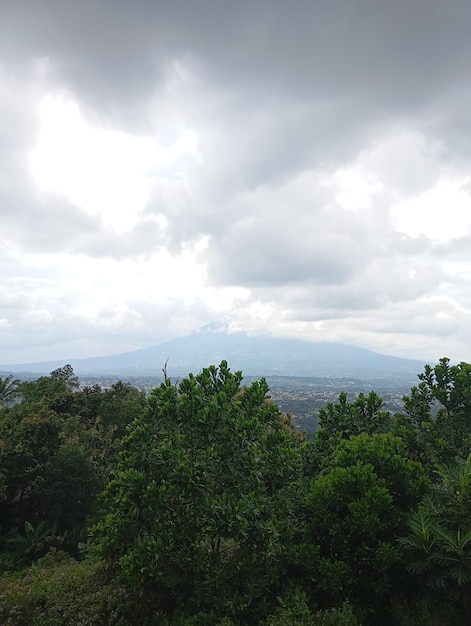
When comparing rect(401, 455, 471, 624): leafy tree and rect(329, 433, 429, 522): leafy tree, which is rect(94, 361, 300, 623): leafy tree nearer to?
rect(329, 433, 429, 522): leafy tree

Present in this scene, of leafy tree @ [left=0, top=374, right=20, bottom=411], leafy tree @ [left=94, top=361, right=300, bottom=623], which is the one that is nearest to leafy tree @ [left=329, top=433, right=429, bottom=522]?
leafy tree @ [left=94, top=361, right=300, bottom=623]

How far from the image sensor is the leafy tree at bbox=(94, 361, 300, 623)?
643 centimetres

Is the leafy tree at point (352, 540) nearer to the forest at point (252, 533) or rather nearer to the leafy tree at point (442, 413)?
the forest at point (252, 533)

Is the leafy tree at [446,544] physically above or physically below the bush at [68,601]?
above

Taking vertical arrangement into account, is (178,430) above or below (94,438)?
above

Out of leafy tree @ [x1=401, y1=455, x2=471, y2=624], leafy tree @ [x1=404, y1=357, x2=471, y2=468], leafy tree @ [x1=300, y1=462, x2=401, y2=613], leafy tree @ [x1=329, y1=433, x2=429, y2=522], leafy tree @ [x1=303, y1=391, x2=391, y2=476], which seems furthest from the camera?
leafy tree @ [x1=303, y1=391, x2=391, y2=476]

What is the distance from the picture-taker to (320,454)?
9.38 m

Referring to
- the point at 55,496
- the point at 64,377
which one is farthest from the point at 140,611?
the point at 64,377

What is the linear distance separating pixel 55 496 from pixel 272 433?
521 inches

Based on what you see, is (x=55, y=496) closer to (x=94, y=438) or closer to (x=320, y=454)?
(x=94, y=438)

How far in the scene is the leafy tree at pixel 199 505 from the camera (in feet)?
21.1

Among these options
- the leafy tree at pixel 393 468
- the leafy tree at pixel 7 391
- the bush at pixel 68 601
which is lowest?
the bush at pixel 68 601

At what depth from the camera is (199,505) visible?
6656 millimetres

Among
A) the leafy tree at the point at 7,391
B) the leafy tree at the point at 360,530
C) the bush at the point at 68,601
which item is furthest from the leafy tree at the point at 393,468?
the leafy tree at the point at 7,391
